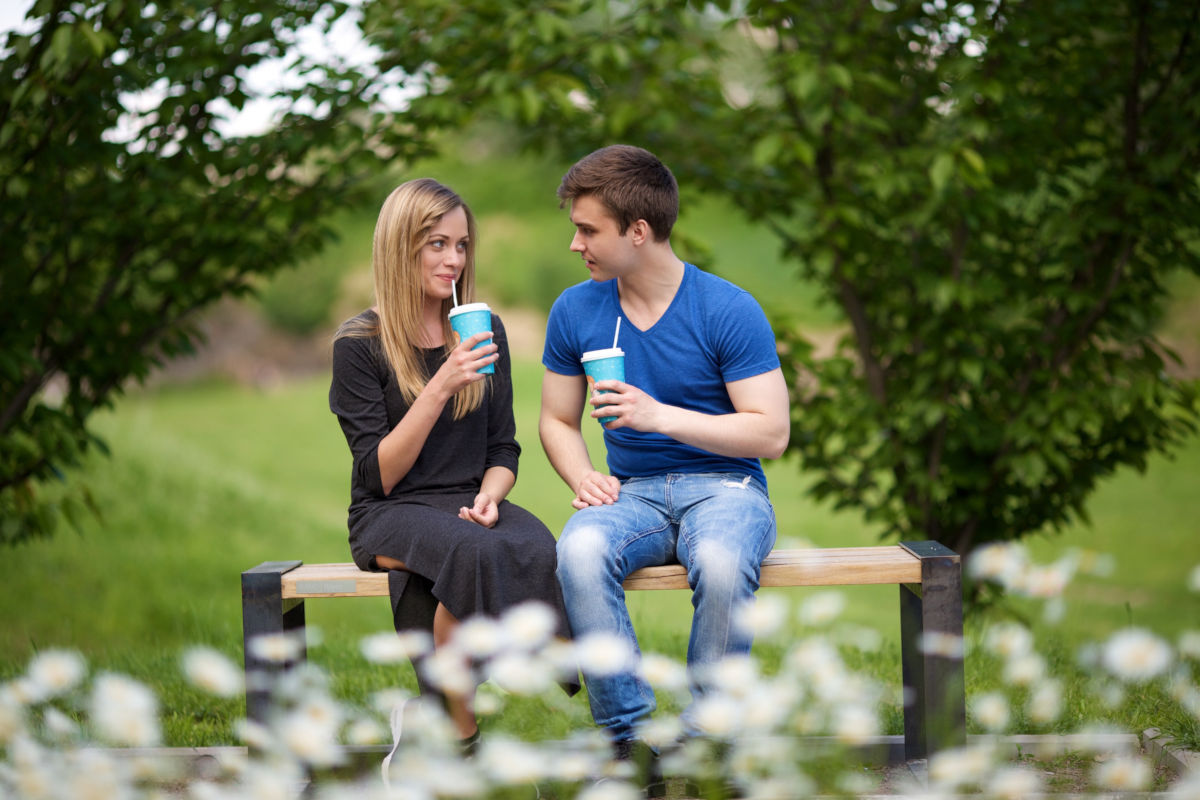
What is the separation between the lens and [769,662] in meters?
3.40

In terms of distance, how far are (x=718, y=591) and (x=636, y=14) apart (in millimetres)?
1957

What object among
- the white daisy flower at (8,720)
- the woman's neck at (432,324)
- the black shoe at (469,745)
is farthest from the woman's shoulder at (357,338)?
the white daisy flower at (8,720)

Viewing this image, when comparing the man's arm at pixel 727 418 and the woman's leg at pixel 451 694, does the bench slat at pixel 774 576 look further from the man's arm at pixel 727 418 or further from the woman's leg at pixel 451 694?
the man's arm at pixel 727 418

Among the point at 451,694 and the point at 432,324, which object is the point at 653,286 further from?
the point at 451,694

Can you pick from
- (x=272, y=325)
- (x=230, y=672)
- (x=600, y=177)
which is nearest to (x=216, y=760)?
(x=230, y=672)

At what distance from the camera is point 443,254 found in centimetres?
245

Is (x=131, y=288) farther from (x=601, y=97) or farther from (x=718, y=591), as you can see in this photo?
(x=718, y=591)

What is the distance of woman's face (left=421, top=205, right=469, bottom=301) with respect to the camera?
244cm

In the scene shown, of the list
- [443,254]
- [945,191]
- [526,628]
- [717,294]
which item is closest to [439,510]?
[443,254]

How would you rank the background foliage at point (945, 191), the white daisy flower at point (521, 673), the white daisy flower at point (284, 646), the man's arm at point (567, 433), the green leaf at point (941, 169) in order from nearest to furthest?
the white daisy flower at point (521, 673)
the white daisy flower at point (284, 646)
the man's arm at point (567, 433)
the green leaf at point (941, 169)
the background foliage at point (945, 191)

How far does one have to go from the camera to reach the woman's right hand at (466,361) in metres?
2.18

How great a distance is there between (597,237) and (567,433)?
0.48 meters

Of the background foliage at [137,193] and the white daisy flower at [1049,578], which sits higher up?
the background foliage at [137,193]

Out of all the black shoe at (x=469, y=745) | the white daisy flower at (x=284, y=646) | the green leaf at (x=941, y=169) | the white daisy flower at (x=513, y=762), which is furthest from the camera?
the green leaf at (x=941, y=169)
